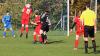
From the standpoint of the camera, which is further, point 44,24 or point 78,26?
point 44,24

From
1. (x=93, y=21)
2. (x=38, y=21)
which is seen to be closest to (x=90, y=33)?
Result: (x=93, y=21)

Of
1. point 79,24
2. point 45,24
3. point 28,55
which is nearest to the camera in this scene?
point 28,55

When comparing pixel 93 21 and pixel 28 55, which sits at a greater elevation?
pixel 93 21

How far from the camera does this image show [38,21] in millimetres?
25281

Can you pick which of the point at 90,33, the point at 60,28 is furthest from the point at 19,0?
the point at 90,33

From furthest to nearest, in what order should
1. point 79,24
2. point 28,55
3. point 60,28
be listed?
point 60,28, point 79,24, point 28,55

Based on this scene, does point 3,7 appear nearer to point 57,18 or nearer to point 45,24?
point 57,18

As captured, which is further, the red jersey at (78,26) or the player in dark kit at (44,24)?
the player in dark kit at (44,24)

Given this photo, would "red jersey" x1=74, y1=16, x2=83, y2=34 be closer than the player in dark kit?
Yes

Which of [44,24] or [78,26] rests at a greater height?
[78,26]

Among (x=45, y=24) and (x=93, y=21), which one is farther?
(x=45, y=24)

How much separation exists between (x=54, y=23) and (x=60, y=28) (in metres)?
0.68

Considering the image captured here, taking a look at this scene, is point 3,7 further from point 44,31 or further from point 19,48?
point 19,48

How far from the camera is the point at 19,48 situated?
71.9ft
